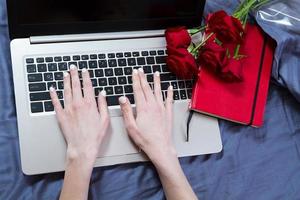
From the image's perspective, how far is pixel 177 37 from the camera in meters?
0.85

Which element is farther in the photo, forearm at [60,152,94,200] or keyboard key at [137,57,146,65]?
keyboard key at [137,57,146,65]

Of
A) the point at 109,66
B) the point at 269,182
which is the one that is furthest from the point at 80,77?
the point at 269,182

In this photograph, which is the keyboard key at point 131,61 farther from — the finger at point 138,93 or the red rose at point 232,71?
the red rose at point 232,71

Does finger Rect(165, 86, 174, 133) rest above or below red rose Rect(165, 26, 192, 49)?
below

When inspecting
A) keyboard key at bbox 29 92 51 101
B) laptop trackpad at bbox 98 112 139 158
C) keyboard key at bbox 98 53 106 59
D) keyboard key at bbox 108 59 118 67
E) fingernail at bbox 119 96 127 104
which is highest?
keyboard key at bbox 98 53 106 59

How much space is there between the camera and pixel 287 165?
36.2 inches

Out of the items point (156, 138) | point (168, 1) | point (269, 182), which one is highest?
point (168, 1)

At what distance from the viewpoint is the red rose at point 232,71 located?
2.80 feet

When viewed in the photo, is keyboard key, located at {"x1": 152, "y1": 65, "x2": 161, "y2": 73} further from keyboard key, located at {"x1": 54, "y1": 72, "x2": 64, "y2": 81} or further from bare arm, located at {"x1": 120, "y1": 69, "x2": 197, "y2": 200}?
keyboard key, located at {"x1": 54, "y1": 72, "x2": 64, "y2": 81}

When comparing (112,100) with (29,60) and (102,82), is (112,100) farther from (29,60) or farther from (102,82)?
(29,60)

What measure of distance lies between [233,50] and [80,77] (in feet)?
1.00

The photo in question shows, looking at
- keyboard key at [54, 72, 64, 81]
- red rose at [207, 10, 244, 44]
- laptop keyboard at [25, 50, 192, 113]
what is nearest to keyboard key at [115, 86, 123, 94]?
laptop keyboard at [25, 50, 192, 113]

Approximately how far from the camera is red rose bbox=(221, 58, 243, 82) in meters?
0.85

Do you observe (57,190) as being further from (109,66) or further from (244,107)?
(244,107)
